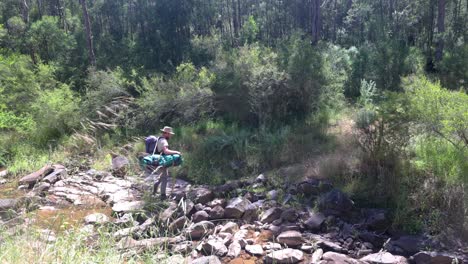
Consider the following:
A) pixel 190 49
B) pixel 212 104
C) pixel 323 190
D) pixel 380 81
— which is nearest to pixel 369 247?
pixel 323 190

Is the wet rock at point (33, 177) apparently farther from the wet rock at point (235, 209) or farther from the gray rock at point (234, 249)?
the gray rock at point (234, 249)

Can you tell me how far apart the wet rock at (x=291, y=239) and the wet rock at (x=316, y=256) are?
45 cm

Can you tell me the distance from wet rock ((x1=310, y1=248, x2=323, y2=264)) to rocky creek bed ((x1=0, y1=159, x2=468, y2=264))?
2 centimetres

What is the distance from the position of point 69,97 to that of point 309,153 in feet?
37.3

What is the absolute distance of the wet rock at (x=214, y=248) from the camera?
267 inches

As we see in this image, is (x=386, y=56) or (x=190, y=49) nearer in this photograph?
(x=386, y=56)

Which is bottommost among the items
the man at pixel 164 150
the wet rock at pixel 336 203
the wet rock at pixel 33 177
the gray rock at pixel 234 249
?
the gray rock at pixel 234 249

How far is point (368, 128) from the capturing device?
871 cm

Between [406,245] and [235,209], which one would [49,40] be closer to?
[235,209]

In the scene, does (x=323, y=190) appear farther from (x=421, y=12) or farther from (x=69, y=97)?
(x=421, y=12)

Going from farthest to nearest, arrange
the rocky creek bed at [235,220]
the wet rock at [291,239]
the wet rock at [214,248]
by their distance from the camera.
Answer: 1. the wet rock at [291,239]
2. the wet rock at [214,248]
3. the rocky creek bed at [235,220]

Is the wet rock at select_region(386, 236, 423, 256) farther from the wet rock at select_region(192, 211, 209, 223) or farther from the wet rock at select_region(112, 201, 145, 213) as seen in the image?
the wet rock at select_region(112, 201, 145, 213)

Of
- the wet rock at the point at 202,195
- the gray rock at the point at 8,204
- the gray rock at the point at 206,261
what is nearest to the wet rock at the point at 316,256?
the gray rock at the point at 206,261

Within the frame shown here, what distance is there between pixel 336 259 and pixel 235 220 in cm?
260
